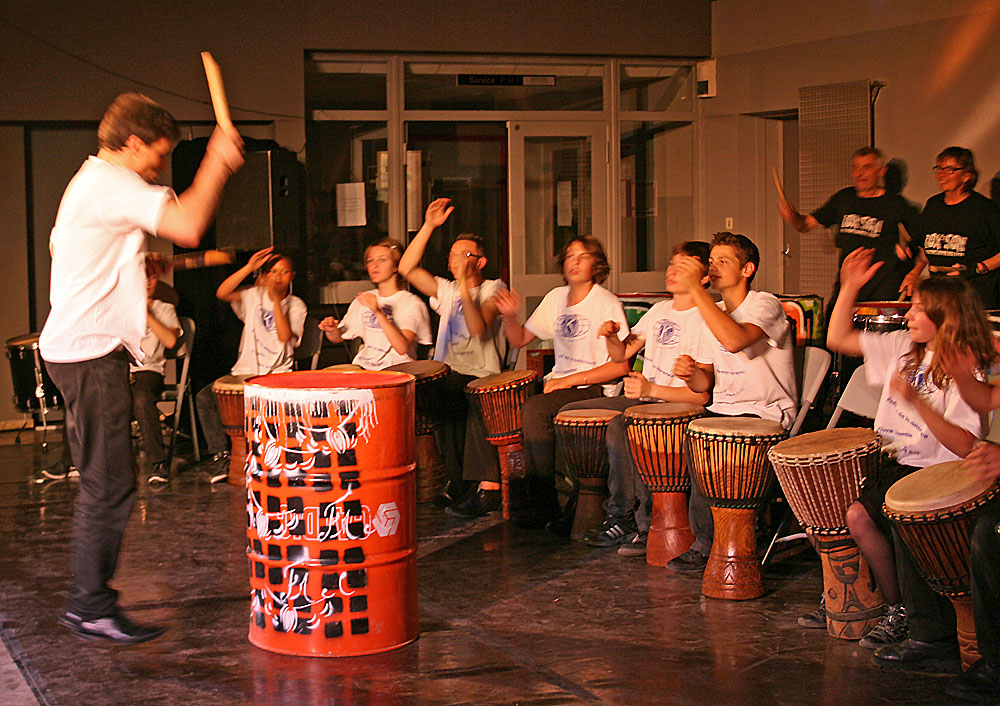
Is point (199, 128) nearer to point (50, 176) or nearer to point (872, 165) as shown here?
point (50, 176)

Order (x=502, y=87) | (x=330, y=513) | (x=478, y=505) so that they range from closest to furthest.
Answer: (x=330, y=513) < (x=478, y=505) < (x=502, y=87)

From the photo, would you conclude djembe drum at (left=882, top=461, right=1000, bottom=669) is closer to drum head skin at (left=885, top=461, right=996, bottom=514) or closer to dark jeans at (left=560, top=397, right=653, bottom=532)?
drum head skin at (left=885, top=461, right=996, bottom=514)

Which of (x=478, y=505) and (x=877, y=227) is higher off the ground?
(x=877, y=227)

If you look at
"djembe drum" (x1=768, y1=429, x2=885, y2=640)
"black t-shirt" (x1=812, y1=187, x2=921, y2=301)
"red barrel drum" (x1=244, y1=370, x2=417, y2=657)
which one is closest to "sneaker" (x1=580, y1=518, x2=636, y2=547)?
"djembe drum" (x1=768, y1=429, x2=885, y2=640)

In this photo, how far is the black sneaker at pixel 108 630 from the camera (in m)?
3.50

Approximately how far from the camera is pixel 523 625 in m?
3.72

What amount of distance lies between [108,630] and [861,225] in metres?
5.23

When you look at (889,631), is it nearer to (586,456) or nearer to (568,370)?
(586,456)

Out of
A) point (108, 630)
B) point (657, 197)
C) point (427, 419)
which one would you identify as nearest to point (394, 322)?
point (427, 419)

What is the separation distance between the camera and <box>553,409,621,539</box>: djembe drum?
189 inches

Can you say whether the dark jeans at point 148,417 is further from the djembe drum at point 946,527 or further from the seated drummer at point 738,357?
the djembe drum at point 946,527

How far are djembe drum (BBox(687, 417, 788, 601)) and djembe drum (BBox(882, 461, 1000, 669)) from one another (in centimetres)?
78

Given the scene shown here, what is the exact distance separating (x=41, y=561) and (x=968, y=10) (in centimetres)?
659

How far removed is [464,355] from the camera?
5.91m
